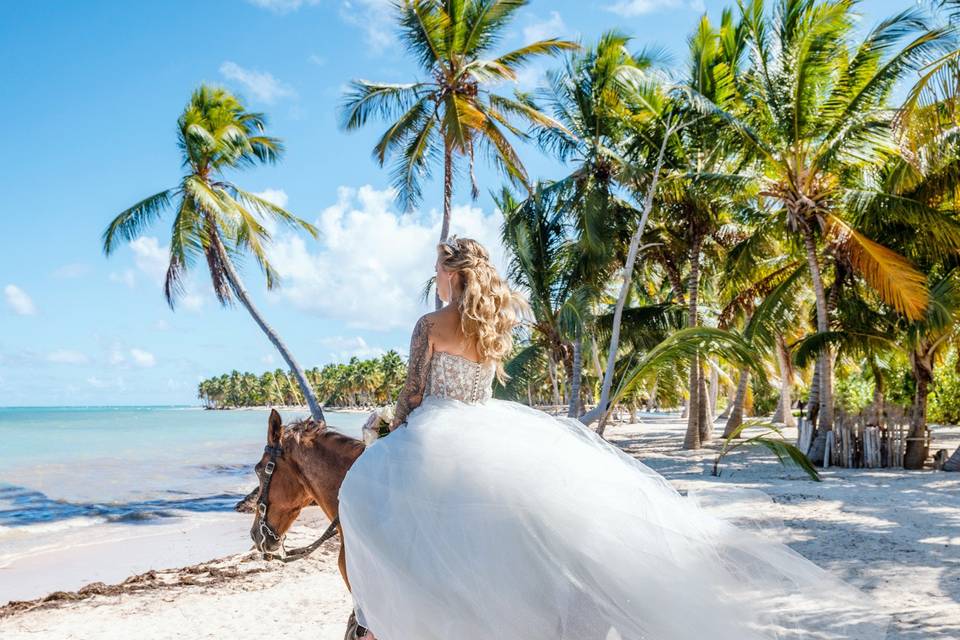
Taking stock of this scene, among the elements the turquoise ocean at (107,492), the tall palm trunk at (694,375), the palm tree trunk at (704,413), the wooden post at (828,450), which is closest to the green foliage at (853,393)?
the palm tree trunk at (704,413)

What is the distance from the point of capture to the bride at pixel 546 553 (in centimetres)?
211

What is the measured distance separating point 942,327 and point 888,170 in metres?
4.42

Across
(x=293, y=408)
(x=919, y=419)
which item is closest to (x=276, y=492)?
(x=919, y=419)

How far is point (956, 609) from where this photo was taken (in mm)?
5039

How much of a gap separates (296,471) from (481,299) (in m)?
1.76

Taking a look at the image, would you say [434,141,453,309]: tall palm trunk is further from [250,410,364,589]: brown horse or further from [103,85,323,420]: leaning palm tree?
[250,410,364,589]: brown horse

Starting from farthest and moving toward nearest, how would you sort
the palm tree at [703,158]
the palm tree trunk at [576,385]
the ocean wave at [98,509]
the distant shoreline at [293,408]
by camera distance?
1. the distant shoreline at [293,408]
2. the palm tree trunk at [576,385]
3. the palm tree at [703,158]
4. the ocean wave at [98,509]

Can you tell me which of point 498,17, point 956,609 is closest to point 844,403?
point 498,17

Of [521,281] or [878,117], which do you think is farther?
[521,281]

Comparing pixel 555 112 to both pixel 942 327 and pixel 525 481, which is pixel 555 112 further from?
pixel 525 481

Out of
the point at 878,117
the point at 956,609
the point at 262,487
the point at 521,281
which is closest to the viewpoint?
the point at 262,487

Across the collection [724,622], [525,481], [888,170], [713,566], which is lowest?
[724,622]

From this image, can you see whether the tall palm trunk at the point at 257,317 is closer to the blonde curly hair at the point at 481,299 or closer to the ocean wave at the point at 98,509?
the ocean wave at the point at 98,509

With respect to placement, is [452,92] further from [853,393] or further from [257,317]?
[853,393]
